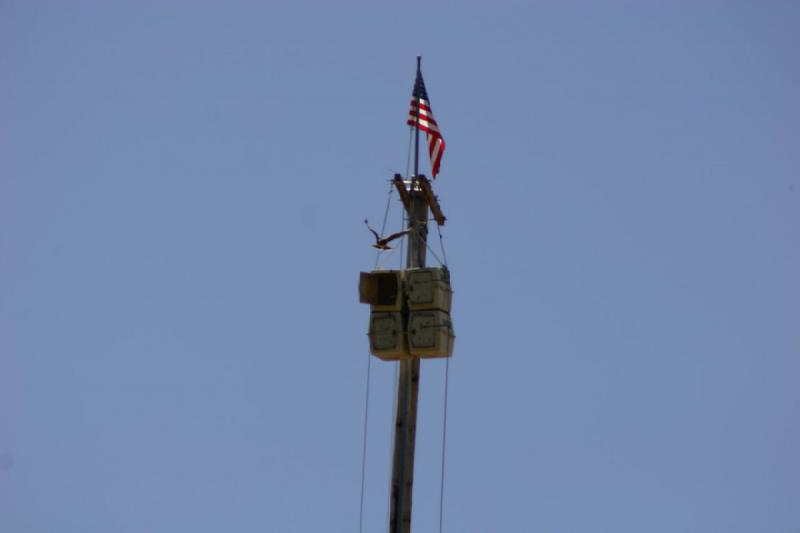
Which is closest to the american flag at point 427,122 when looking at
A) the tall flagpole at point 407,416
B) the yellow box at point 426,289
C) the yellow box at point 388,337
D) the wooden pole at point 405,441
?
the tall flagpole at point 407,416

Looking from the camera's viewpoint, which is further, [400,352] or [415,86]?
[415,86]

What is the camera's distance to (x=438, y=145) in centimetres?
3117

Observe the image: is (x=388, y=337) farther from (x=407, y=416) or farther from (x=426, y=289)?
(x=407, y=416)

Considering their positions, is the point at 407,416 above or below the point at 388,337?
below

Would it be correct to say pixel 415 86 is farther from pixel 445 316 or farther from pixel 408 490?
pixel 408 490

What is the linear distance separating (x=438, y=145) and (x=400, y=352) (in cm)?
376

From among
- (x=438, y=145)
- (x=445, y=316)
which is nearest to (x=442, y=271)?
(x=445, y=316)

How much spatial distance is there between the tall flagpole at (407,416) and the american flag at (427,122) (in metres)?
1.06

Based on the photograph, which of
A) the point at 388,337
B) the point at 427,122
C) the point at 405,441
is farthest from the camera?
the point at 427,122

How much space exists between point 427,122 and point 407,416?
502 centimetres


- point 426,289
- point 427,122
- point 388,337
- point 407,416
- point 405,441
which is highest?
point 427,122

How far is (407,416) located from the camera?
1153 inches

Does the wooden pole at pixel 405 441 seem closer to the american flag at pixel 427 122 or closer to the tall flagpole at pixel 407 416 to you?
the tall flagpole at pixel 407 416

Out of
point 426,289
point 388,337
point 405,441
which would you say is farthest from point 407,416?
point 426,289
